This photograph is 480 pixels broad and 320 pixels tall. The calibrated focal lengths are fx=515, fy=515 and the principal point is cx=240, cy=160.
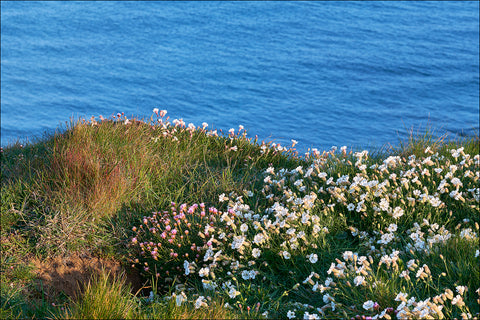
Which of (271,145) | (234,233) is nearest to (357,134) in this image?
(271,145)

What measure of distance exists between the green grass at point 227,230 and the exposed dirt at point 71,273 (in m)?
0.08

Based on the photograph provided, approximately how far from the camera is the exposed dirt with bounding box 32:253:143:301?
532 cm

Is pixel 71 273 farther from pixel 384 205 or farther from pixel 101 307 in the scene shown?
pixel 384 205

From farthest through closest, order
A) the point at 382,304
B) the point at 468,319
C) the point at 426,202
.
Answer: the point at 426,202
the point at 382,304
the point at 468,319

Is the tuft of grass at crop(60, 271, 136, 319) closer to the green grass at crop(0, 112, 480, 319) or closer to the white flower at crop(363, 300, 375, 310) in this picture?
the green grass at crop(0, 112, 480, 319)

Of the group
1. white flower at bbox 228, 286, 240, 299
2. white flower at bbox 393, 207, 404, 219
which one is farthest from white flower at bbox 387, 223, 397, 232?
white flower at bbox 228, 286, 240, 299

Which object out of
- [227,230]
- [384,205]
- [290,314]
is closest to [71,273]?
[227,230]

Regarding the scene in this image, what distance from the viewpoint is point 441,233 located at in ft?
16.9

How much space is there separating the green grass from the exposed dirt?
8 cm

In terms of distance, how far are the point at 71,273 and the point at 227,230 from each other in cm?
173

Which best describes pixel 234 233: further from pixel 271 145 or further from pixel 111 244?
pixel 271 145

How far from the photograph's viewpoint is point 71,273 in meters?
5.48

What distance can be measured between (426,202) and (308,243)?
5.49 ft

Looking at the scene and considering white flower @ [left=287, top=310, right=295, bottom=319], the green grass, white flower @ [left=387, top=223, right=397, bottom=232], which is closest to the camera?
white flower @ [left=287, top=310, right=295, bottom=319]
